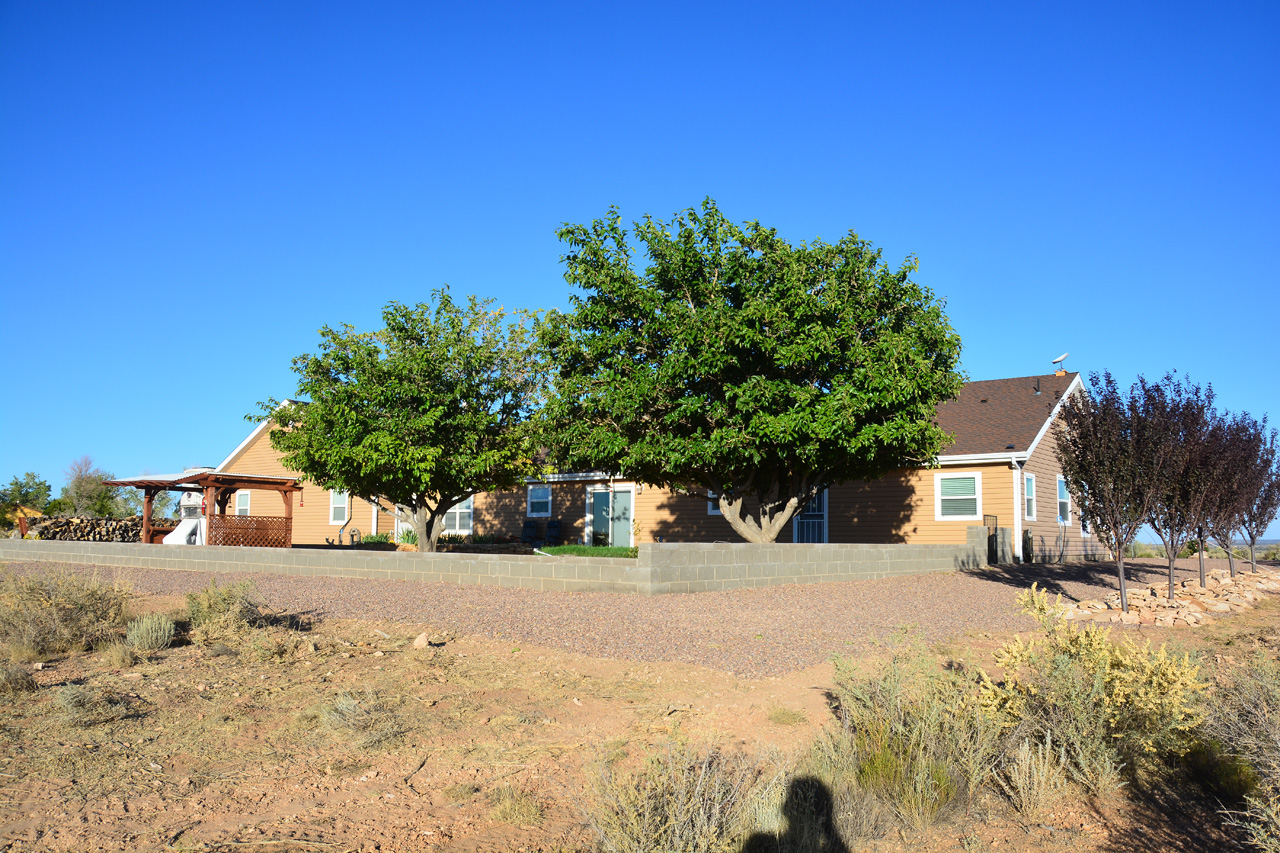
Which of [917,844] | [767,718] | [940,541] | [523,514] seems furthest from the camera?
[523,514]

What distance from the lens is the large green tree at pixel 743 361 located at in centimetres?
1469

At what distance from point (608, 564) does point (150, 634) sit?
6.56 m

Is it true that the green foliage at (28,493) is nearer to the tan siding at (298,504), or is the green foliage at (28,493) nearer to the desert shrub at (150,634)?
the tan siding at (298,504)

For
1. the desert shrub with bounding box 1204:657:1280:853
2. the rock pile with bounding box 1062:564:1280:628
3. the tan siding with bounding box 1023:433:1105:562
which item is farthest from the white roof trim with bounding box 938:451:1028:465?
the desert shrub with bounding box 1204:657:1280:853

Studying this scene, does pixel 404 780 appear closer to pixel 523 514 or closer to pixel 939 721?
pixel 939 721

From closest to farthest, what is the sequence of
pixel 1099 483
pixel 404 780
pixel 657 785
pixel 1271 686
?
pixel 657 785, pixel 404 780, pixel 1271 686, pixel 1099 483

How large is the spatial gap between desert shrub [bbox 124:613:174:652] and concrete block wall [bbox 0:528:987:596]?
6.18 meters

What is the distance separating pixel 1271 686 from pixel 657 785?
3831mm

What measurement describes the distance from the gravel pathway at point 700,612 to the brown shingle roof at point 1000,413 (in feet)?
18.6

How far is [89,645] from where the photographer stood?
25.2 feet

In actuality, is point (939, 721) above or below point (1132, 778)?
above

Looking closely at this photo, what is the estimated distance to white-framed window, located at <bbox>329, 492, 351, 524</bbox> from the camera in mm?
30844

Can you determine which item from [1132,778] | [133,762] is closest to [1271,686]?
[1132,778]

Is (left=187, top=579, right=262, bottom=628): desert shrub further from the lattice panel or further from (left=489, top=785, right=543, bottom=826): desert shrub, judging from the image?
the lattice panel
